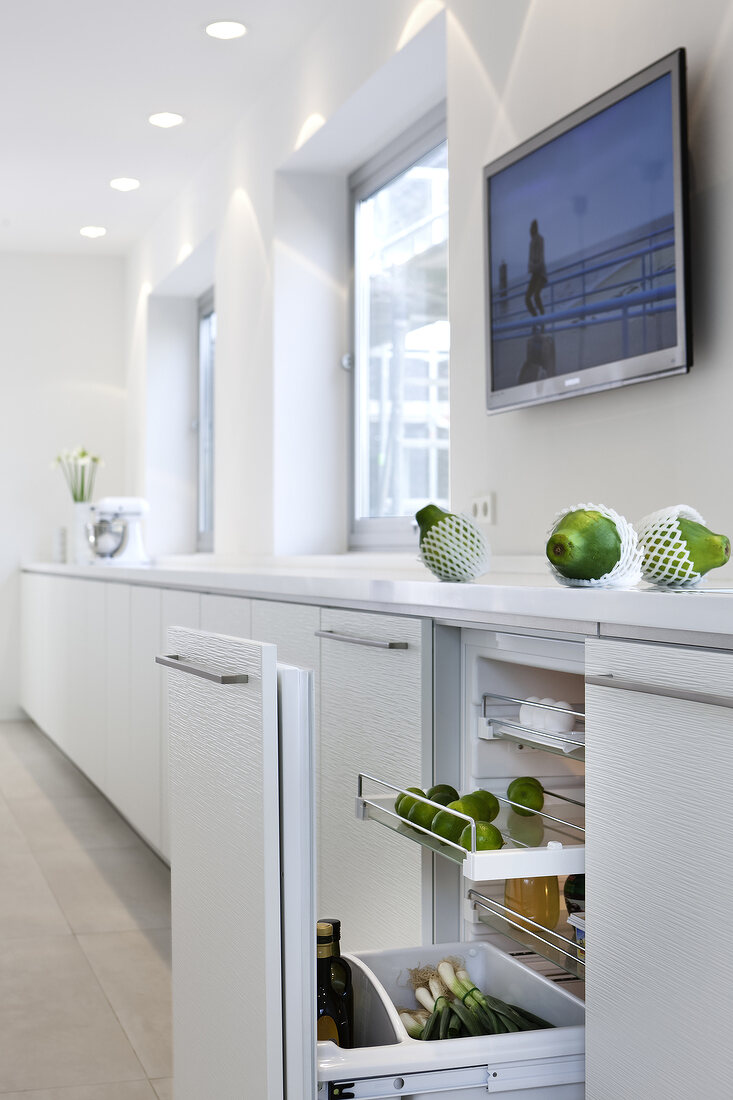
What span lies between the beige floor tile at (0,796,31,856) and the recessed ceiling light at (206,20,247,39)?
2.67 m

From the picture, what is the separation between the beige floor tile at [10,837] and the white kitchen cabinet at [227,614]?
4.22 ft

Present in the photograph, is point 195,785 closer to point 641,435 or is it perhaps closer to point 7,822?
point 641,435

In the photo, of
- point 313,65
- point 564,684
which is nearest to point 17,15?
point 313,65

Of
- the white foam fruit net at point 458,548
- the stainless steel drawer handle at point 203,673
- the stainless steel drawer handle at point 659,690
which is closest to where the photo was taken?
the stainless steel drawer handle at point 659,690

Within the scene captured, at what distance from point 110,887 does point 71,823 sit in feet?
2.97

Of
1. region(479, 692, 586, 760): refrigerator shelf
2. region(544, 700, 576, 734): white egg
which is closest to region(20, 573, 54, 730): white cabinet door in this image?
region(479, 692, 586, 760): refrigerator shelf

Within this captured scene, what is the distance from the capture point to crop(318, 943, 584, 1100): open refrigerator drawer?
103 centimetres

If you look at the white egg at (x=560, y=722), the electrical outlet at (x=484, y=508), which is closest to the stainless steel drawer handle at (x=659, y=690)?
the white egg at (x=560, y=722)

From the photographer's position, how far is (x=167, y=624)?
3.28 meters

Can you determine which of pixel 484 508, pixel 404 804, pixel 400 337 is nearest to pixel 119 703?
pixel 400 337

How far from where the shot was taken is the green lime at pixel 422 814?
140cm

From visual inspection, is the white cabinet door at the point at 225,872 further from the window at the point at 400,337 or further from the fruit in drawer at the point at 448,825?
the window at the point at 400,337

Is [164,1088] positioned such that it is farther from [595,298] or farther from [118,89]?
[118,89]

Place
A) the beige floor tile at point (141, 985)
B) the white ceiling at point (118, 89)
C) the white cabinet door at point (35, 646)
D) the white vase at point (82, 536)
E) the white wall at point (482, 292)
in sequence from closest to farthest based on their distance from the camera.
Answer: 1. the white wall at point (482, 292)
2. the beige floor tile at point (141, 985)
3. the white ceiling at point (118, 89)
4. the white cabinet door at point (35, 646)
5. the white vase at point (82, 536)
